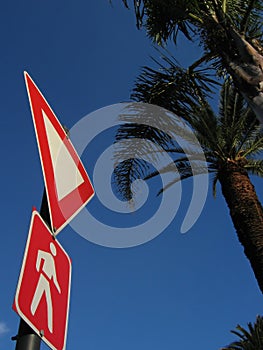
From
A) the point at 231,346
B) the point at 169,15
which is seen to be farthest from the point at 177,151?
the point at 231,346

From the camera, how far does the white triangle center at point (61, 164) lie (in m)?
2.10

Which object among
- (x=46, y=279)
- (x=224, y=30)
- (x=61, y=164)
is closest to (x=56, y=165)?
(x=61, y=164)

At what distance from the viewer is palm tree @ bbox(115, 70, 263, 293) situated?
22.2 ft

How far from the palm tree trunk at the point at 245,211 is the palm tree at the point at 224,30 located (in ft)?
6.12

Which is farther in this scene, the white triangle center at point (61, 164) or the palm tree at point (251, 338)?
the palm tree at point (251, 338)

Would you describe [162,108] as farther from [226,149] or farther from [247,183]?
[247,183]

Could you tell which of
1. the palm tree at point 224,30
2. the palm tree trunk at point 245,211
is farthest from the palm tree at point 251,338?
the palm tree at point 224,30

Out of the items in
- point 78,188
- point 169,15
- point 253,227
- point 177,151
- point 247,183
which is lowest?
point 78,188

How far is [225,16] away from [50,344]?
5.48 metres

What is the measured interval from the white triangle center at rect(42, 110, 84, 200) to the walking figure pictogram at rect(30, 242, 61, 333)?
0.32 metres

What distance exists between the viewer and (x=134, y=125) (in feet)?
27.7

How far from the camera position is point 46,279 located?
1.81 m

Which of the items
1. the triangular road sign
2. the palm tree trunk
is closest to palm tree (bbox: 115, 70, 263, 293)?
the palm tree trunk

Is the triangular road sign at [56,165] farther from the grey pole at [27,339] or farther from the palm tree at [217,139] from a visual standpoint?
the palm tree at [217,139]
